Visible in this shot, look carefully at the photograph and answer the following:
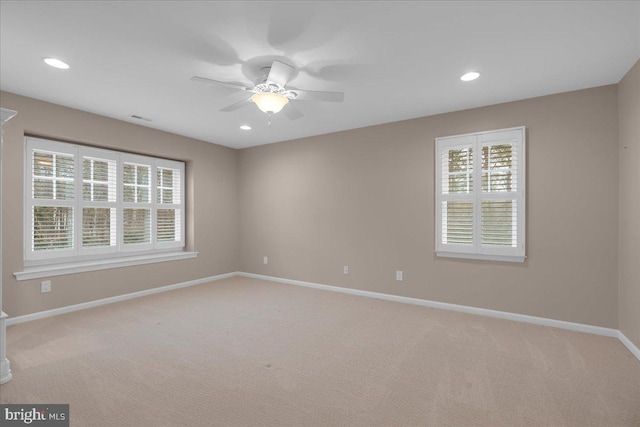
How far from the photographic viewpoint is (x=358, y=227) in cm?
471

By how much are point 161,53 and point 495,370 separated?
3.74 metres

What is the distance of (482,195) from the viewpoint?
3707 mm

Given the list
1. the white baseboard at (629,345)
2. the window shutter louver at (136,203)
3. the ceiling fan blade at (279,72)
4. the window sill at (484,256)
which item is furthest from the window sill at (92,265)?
the white baseboard at (629,345)

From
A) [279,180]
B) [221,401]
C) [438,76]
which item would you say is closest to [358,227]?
[279,180]

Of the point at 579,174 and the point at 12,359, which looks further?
the point at 579,174

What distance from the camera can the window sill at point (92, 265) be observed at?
3535 mm

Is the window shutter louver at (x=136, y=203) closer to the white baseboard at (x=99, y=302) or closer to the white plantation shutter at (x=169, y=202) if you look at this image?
the white plantation shutter at (x=169, y=202)

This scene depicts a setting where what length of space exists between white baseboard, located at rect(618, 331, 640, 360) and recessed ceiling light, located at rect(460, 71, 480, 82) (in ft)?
9.20

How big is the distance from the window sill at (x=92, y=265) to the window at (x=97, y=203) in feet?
0.35

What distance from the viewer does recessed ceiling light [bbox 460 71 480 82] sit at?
9.45 ft

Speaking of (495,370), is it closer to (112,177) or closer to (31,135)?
(112,177)

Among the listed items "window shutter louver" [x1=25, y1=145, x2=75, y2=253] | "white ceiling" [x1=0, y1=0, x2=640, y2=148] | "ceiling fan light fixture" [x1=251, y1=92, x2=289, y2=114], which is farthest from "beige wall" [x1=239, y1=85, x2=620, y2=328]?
"window shutter louver" [x1=25, y1=145, x2=75, y2=253]

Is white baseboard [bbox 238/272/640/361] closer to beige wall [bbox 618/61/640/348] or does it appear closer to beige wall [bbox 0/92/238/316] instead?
beige wall [bbox 618/61/640/348]

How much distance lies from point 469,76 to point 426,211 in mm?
1760
